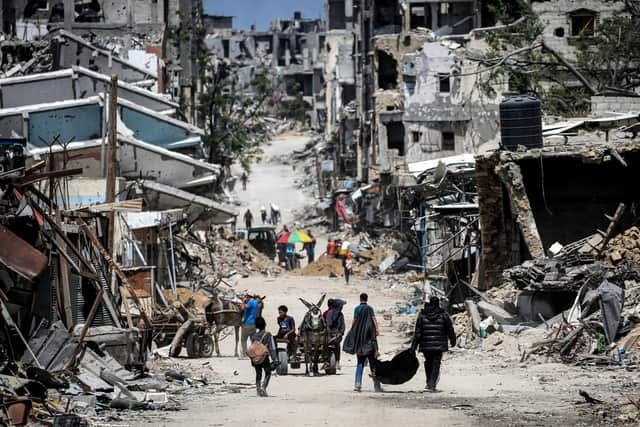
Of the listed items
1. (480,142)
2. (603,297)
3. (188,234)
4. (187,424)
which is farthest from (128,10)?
(187,424)

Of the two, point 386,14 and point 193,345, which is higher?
point 386,14

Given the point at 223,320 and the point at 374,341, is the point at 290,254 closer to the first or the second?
the point at 223,320

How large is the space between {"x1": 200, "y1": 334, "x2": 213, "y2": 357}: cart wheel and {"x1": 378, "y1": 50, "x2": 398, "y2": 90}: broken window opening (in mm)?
37449

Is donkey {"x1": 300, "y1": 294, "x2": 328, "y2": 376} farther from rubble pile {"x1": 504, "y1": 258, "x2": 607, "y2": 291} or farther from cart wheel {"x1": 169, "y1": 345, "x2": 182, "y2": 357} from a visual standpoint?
rubble pile {"x1": 504, "y1": 258, "x2": 607, "y2": 291}

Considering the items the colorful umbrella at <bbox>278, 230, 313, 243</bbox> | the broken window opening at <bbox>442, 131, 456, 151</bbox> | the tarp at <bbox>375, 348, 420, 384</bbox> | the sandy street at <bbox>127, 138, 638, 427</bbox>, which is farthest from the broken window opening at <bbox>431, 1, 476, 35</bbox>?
the tarp at <bbox>375, 348, 420, 384</bbox>

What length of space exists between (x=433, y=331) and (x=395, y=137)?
40.8m

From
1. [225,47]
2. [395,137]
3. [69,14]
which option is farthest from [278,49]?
[69,14]

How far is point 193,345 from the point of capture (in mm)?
21469

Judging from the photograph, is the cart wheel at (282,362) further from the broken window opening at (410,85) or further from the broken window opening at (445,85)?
the broken window opening at (410,85)

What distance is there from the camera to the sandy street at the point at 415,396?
43.4ft

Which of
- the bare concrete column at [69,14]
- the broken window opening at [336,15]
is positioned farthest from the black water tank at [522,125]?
the broken window opening at [336,15]

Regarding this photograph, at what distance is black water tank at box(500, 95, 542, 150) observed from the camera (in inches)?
993

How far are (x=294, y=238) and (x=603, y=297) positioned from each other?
28.9 metres

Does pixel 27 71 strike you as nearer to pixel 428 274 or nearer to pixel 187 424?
pixel 428 274
